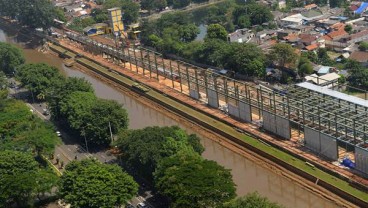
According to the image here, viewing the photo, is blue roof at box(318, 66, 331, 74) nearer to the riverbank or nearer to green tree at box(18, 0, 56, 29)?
the riverbank

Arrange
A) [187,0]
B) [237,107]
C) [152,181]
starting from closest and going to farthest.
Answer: [152,181] → [237,107] → [187,0]

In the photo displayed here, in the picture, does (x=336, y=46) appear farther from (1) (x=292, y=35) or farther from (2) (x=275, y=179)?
(2) (x=275, y=179)

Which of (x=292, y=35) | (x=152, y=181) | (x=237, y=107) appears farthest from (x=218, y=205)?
(x=292, y=35)

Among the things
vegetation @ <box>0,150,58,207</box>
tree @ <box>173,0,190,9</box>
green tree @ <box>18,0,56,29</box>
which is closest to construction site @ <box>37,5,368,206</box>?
vegetation @ <box>0,150,58,207</box>

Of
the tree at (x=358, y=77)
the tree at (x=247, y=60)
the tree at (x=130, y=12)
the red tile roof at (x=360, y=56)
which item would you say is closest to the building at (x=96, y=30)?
the tree at (x=130, y=12)

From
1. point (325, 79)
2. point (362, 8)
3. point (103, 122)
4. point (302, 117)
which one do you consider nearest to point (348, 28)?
point (362, 8)

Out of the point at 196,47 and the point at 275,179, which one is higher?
the point at 196,47

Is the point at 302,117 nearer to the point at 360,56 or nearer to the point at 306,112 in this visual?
the point at 306,112
